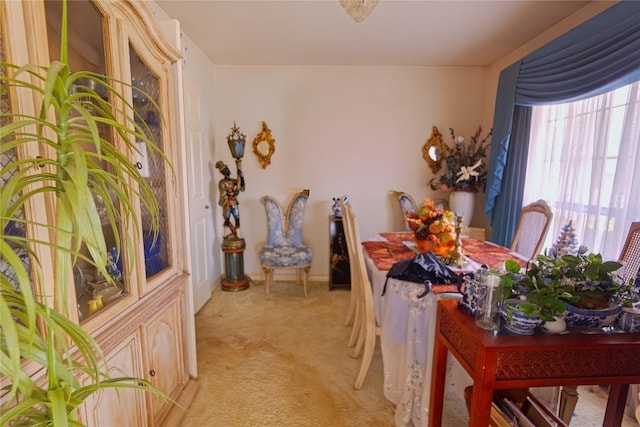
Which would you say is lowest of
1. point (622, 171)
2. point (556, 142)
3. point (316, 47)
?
point (622, 171)

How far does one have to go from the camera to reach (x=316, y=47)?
2885 mm

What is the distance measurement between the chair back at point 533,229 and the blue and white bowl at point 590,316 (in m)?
1.07

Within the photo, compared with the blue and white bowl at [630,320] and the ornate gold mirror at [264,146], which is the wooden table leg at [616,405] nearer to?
the blue and white bowl at [630,320]

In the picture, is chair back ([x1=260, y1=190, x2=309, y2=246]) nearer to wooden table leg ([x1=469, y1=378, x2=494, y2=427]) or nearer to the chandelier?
the chandelier

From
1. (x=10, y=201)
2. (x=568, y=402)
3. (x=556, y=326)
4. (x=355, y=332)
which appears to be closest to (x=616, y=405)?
(x=568, y=402)

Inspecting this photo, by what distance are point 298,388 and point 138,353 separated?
980 millimetres

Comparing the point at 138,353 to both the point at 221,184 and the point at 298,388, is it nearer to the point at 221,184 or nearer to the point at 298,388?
the point at 298,388

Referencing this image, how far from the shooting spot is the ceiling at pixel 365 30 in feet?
7.09

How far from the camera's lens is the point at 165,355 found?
1524 mm

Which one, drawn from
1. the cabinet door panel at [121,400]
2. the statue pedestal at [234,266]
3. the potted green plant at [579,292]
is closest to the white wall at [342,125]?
the statue pedestal at [234,266]

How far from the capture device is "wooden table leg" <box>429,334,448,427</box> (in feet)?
4.39

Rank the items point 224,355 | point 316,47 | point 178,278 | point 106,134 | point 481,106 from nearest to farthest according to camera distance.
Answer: point 106,134 < point 178,278 < point 224,355 < point 316,47 < point 481,106

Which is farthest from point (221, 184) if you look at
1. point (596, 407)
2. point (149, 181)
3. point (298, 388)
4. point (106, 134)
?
point (596, 407)

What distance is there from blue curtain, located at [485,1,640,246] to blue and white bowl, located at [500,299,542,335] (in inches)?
64.0
